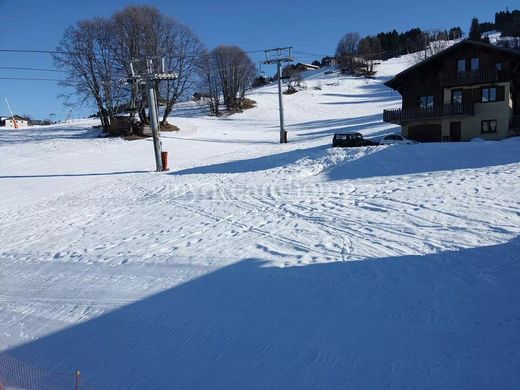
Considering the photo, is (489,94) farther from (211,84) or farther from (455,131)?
(211,84)

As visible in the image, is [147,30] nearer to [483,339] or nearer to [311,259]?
[311,259]

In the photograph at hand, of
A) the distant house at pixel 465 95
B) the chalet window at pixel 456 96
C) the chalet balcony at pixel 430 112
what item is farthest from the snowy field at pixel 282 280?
the chalet window at pixel 456 96

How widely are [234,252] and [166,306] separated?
2.71 metres

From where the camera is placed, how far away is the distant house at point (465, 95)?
103 feet

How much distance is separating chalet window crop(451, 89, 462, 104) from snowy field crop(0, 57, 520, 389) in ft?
53.6

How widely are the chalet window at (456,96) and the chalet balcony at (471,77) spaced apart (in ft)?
2.68

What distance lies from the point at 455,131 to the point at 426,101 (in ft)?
12.2

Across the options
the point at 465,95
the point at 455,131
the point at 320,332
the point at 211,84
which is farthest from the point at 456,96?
the point at 211,84

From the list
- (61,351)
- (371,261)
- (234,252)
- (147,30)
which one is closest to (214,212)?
(234,252)

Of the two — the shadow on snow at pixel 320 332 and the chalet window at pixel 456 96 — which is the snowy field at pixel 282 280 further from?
the chalet window at pixel 456 96

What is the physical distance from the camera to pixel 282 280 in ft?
25.0

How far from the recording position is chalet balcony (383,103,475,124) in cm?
3209

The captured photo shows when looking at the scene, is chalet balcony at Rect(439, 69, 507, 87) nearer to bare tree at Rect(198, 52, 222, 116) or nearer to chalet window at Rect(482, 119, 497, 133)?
chalet window at Rect(482, 119, 497, 133)

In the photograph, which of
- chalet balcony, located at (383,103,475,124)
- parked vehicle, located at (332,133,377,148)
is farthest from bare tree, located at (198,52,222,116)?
parked vehicle, located at (332,133,377,148)
